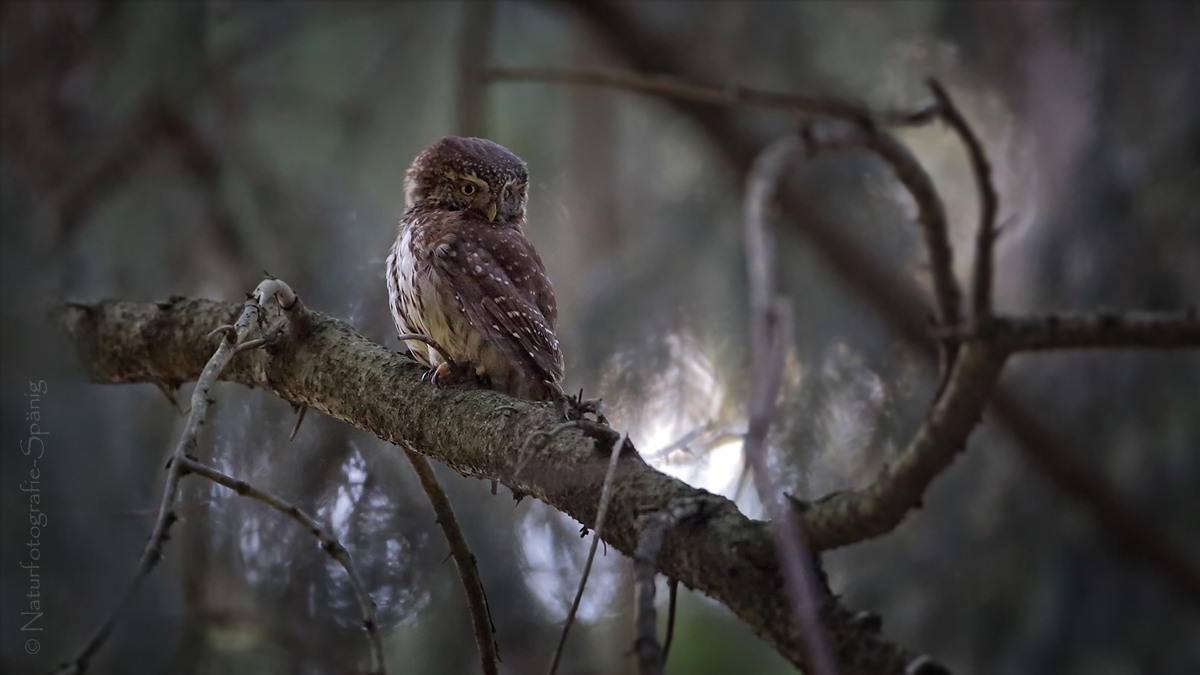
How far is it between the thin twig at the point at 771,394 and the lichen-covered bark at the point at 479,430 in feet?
0.16

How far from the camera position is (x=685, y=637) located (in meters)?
2.65

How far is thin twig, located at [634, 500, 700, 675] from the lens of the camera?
110 centimetres

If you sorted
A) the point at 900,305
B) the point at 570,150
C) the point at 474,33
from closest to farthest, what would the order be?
the point at 900,305 → the point at 474,33 → the point at 570,150

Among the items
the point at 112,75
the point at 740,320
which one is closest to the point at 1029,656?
the point at 740,320

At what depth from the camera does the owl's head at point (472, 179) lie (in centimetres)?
296

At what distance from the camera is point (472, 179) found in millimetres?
3018

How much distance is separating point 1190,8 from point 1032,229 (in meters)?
0.63

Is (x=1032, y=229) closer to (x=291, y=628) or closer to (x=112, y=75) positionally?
(x=291, y=628)

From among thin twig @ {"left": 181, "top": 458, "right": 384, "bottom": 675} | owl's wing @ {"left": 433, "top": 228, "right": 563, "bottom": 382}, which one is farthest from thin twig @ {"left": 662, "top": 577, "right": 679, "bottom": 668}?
owl's wing @ {"left": 433, "top": 228, "right": 563, "bottom": 382}

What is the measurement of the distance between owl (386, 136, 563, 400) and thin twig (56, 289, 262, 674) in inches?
21.4

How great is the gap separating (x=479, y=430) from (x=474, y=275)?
818mm

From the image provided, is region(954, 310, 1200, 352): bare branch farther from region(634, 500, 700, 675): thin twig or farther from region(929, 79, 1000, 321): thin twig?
region(634, 500, 700, 675): thin twig

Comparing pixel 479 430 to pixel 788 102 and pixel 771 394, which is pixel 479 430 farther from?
pixel 771 394

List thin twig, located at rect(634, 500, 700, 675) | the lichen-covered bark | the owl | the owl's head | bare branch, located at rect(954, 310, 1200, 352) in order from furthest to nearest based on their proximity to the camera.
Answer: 1. the owl's head
2. the owl
3. the lichen-covered bark
4. bare branch, located at rect(954, 310, 1200, 352)
5. thin twig, located at rect(634, 500, 700, 675)
